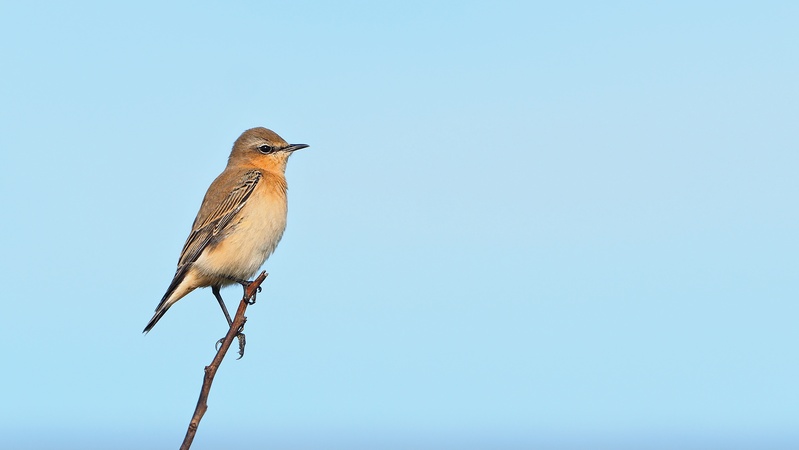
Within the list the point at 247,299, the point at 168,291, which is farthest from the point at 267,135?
the point at 247,299

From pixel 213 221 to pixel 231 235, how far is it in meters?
0.30

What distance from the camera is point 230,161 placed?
51.7ft

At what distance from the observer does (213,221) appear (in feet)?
45.8

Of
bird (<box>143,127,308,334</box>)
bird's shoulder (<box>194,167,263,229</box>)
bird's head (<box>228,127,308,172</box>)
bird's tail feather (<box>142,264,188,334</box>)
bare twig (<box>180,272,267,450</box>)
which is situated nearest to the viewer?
bare twig (<box>180,272,267,450</box>)

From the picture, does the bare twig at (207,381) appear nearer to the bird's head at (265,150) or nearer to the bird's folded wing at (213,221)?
the bird's folded wing at (213,221)

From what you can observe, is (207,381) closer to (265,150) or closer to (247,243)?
(247,243)

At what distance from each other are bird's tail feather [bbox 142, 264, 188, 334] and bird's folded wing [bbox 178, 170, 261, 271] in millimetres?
105

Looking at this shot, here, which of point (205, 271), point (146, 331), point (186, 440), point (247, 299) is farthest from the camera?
point (205, 271)

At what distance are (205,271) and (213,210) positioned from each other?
0.80 meters

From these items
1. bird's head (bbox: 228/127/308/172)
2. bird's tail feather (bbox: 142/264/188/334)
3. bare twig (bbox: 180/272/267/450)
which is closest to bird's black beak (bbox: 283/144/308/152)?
bird's head (bbox: 228/127/308/172)

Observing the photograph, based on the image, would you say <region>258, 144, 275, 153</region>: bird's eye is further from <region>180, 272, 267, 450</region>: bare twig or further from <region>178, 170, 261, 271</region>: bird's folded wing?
<region>180, 272, 267, 450</region>: bare twig

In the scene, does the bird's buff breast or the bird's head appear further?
the bird's head

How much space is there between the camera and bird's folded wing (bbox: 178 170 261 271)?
13.7m

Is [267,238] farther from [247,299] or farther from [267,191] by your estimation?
[247,299]
